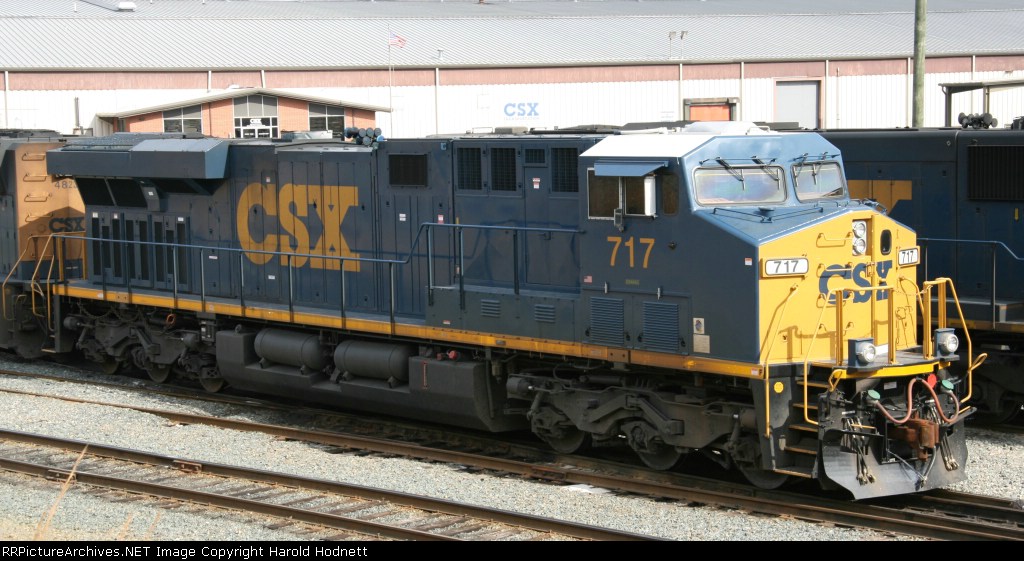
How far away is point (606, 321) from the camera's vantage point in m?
11.3

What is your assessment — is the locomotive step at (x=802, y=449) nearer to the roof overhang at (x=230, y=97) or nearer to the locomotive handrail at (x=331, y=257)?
the locomotive handrail at (x=331, y=257)

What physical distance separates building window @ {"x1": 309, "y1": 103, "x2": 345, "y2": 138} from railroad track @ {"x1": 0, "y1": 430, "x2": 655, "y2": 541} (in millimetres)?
23890

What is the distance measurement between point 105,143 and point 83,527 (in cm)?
866

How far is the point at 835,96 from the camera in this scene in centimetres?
4178

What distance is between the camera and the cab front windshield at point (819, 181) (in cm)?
1107

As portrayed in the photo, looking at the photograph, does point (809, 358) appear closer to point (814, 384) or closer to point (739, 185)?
point (814, 384)

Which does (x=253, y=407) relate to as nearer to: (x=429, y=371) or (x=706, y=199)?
(x=429, y=371)

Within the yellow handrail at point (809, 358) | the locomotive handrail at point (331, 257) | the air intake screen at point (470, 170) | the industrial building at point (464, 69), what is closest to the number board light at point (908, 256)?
the yellow handrail at point (809, 358)

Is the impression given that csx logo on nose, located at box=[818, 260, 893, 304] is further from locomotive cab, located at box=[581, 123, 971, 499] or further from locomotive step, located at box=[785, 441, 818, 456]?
locomotive step, located at box=[785, 441, 818, 456]

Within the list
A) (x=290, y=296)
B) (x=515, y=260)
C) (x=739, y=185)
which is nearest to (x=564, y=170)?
(x=515, y=260)

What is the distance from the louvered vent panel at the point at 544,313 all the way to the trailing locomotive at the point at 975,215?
16.0 ft

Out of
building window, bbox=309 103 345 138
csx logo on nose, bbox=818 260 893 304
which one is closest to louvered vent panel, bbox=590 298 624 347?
csx logo on nose, bbox=818 260 893 304

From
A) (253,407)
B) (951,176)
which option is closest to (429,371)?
(253,407)

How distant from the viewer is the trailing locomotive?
13.7 m
